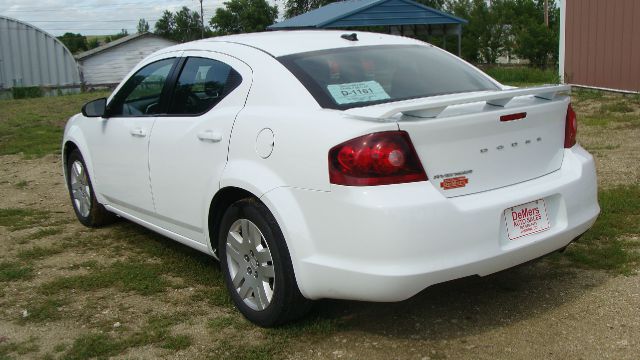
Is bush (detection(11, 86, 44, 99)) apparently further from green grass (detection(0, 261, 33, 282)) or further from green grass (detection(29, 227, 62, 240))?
green grass (detection(0, 261, 33, 282))

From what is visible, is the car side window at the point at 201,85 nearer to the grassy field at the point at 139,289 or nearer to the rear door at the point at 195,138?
the rear door at the point at 195,138

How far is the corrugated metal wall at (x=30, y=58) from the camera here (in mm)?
37406

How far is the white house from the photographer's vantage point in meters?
48.2

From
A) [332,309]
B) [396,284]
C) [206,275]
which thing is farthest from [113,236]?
[396,284]

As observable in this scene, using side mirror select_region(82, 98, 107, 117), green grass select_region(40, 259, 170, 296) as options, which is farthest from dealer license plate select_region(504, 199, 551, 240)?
side mirror select_region(82, 98, 107, 117)

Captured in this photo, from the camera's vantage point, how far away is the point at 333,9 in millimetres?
25891

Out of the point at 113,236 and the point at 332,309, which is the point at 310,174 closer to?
the point at 332,309

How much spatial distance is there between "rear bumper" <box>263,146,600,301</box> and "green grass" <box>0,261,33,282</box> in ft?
7.68

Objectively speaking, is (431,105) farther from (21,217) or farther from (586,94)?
(586,94)

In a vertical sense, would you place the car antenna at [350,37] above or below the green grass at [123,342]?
above

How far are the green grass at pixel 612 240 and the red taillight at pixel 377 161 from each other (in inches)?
76.2

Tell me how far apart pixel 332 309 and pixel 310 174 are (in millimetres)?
1049

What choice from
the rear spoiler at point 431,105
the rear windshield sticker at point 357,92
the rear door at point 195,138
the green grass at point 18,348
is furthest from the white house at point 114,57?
the rear spoiler at point 431,105

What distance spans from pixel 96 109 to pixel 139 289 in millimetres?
1578
